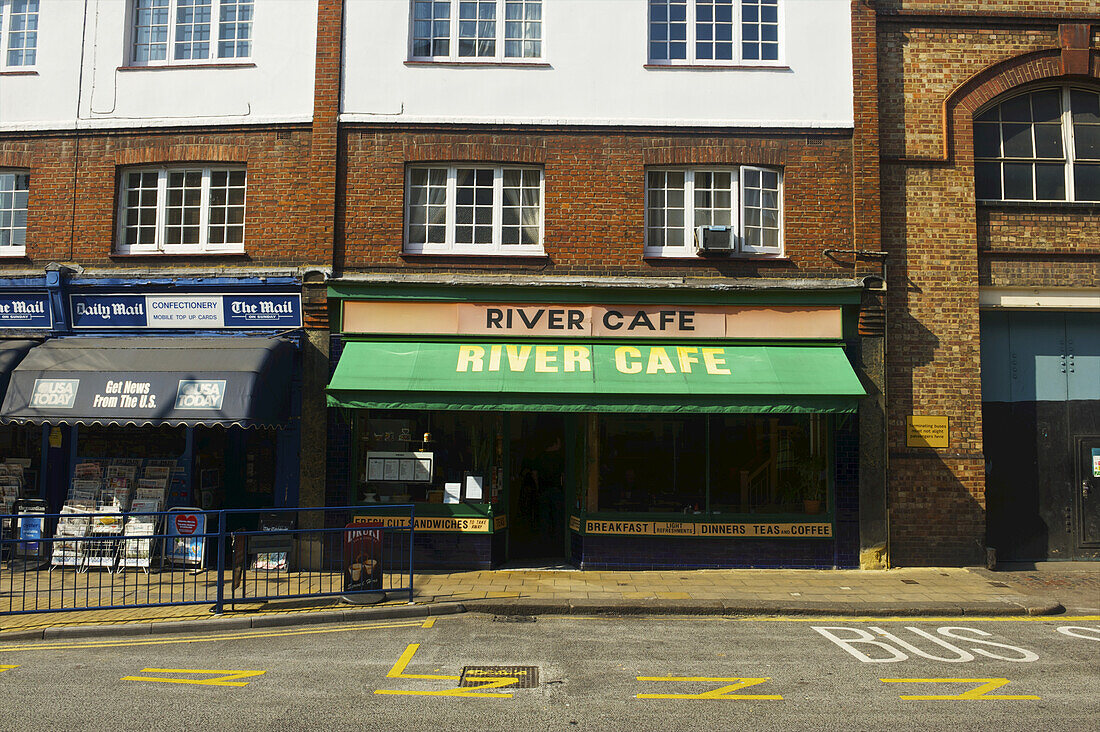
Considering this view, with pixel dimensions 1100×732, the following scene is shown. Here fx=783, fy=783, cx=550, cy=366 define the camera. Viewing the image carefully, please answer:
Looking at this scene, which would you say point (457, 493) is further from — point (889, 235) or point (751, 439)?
point (889, 235)

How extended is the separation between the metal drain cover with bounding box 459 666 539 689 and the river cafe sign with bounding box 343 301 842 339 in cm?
598

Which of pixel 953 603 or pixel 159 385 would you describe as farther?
pixel 159 385

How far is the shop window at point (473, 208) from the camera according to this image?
12805 mm

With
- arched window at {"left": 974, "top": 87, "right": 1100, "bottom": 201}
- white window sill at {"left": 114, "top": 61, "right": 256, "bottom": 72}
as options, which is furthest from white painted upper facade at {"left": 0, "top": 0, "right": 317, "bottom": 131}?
arched window at {"left": 974, "top": 87, "right": 1100, "bottom": 201}

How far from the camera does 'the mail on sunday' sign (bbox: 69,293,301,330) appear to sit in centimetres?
1255

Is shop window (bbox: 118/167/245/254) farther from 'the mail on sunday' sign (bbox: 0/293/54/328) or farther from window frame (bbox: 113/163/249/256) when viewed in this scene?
'the mail on sunday' sign (bbox: 0/293/54/328)

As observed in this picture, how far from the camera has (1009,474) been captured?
42.0 ft

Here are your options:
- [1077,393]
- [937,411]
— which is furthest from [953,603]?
[1077,393]

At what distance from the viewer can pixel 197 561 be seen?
11.4 metres

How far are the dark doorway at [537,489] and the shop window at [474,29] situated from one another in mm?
6131

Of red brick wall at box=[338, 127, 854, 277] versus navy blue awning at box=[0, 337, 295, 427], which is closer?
navy blue awning at box=[0, 337, 295, 427]

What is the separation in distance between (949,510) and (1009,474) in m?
1.45

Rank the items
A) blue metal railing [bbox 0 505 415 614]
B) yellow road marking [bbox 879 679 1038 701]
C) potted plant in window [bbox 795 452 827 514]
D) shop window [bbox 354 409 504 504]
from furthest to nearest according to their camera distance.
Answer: shop window [bbox 354 409 504 504]
potted plant in window [bbox 795 452 827 514]
blue metal railing [bbox 0 505 415 614]
yellow road marking [bbox 879 679 1038 701]

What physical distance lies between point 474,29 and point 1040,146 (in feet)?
31.9
